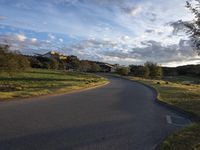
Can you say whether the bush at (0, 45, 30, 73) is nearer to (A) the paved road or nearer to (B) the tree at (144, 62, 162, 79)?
(A) the paved road

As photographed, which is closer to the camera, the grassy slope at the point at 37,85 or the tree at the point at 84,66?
the grassy slope at the point at 37,85

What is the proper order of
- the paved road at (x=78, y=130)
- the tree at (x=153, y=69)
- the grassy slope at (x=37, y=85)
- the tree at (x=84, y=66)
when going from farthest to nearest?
the tree at (x=84, y=66) < the tree at (x=153, y=69) < the grassy slope at (x=37, y=85) < the paved road at (x=78, y=130)

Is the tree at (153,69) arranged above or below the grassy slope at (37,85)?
above

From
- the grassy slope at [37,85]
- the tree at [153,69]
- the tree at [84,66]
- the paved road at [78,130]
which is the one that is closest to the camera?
the paved road at [78,130]

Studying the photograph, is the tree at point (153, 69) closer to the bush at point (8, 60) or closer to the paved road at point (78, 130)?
the bush at point (8, 60)

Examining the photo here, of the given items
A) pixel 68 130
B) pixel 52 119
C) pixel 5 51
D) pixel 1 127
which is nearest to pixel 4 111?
pixel 52 119

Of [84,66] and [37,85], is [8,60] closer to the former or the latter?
[37,85]

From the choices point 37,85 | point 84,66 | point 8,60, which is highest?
point 84,66

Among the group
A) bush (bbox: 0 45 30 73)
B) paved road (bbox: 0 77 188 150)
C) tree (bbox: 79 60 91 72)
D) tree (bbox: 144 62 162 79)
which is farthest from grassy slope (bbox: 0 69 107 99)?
tree (bbox: 79 60 91 72)

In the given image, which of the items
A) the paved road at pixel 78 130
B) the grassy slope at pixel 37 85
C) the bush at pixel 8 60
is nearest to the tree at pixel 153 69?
the grassy slope at pixel 37 85

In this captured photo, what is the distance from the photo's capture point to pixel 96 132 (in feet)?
30.1

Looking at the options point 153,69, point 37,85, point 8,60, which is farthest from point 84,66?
point 37,85

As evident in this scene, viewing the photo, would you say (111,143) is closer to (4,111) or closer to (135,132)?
(135,132)

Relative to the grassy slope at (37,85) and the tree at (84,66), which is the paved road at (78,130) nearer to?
the grassy slope at (37,85)
